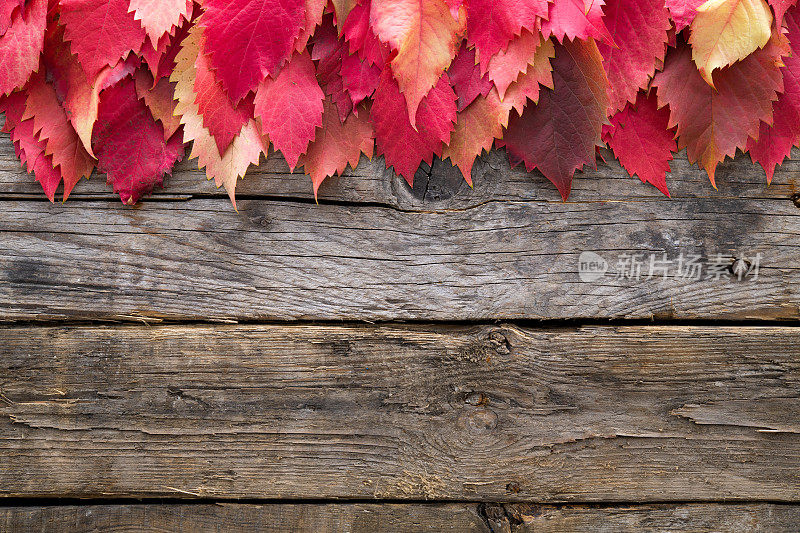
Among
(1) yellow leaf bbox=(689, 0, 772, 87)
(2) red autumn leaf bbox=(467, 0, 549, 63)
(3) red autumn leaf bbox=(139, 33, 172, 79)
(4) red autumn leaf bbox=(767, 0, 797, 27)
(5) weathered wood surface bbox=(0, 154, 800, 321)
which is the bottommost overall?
(5) weathered wood surface bbox=(0, 154, 800, 321)

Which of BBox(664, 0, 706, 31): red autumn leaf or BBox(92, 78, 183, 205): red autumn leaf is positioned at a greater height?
BBox(664, 0, 706, 31): red autumn leaf

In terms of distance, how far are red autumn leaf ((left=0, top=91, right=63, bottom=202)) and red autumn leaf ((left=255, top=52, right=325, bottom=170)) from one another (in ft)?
1.08

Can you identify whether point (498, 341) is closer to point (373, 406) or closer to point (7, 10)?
point (373, 406)

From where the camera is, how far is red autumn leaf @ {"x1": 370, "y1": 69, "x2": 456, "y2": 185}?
68 cm

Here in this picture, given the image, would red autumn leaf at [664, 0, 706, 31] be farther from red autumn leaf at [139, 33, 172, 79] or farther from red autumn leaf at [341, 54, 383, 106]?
red autumn leaf at [139, 33, 172, 79]

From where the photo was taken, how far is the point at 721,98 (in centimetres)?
71

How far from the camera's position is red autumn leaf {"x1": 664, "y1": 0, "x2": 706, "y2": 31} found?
670 mm

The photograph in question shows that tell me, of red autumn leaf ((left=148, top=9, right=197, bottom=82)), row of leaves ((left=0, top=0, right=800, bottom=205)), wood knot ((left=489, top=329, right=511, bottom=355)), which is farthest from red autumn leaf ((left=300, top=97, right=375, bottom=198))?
wood knot ((left=489, top=329, right=511, bottom=355))

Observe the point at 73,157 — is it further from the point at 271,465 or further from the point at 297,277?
the point at 271,465

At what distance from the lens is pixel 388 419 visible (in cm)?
79

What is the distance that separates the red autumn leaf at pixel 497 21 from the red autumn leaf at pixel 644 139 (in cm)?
19

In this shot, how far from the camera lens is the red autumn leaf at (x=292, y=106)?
2.23 feet

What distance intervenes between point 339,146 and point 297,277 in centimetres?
20

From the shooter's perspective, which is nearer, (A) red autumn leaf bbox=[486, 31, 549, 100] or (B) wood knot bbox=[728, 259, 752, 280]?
(A) red autumn leaf bbox=[486, 31, 549, 100]
